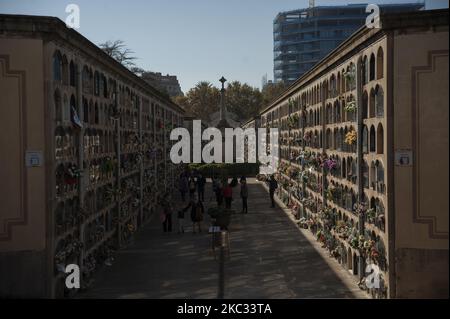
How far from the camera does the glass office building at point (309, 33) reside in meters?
92.6

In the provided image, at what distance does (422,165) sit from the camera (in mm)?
8594

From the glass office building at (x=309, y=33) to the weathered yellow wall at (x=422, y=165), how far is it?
3311 inches

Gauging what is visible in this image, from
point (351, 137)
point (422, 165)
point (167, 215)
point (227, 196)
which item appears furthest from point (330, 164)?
point (227, 196)

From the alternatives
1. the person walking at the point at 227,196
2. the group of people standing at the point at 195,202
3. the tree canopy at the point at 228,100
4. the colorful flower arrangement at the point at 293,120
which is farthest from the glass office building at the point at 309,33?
the person walking at the point at 227,196

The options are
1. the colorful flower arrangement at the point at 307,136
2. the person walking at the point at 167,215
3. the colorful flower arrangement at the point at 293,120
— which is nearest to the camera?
the colorful flower arrangement at the point at 307,136

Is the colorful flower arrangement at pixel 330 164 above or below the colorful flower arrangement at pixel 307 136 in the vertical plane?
below

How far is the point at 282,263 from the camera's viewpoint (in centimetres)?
1266

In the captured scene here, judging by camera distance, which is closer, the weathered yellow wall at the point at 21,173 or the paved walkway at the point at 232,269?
the weathered yellow wall at the point at 21,173

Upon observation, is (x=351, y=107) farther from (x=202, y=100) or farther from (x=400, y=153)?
(x=202, y=100)

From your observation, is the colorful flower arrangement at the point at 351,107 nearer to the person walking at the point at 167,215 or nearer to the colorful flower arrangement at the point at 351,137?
the colorful flower arrangement at the point at 351,137

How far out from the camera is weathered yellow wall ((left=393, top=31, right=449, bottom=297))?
333 inches

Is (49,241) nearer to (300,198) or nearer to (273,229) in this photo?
(273,229)

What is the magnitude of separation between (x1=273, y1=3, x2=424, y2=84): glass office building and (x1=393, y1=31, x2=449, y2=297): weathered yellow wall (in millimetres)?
84091

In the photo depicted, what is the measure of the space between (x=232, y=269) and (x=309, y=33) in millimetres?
87387
